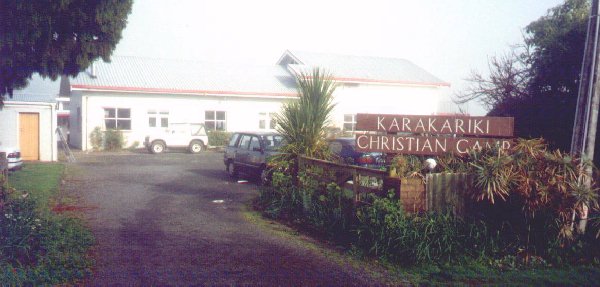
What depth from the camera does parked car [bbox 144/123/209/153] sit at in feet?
88.7

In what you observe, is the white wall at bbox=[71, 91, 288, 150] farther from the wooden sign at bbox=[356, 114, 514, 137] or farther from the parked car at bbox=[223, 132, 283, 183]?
the wooden sign at bbox=[356, 114, 514, 137]

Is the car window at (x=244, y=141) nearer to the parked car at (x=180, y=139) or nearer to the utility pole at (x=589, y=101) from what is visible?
the utility pole at (x=589, y=101)

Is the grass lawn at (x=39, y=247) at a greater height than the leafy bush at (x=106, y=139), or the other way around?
the leafy bush at (x=106, y=139)

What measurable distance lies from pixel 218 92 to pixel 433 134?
23392 mm

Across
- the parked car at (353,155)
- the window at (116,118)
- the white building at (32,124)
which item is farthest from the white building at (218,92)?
the parked car at (353,155)

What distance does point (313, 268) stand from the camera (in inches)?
262

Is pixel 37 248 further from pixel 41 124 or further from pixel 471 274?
pixel 41 124

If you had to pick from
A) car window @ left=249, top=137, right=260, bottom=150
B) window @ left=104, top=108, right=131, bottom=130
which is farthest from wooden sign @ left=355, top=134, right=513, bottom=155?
window @ left=104, top=108, right=131, bottom=130

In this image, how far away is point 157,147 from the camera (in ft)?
88.8

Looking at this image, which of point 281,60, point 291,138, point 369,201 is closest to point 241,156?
point 291,138

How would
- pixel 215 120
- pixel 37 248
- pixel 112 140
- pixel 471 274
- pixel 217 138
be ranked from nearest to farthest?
pixel 471 274 < pixel 37 248 < pixel 112 140 < pixel 217 138 < pixel 215 120

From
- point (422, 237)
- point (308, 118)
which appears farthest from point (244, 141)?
point (422, 237)

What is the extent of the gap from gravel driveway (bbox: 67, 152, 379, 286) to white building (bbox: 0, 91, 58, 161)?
23.5ft

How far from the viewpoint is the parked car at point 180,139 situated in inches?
1064
